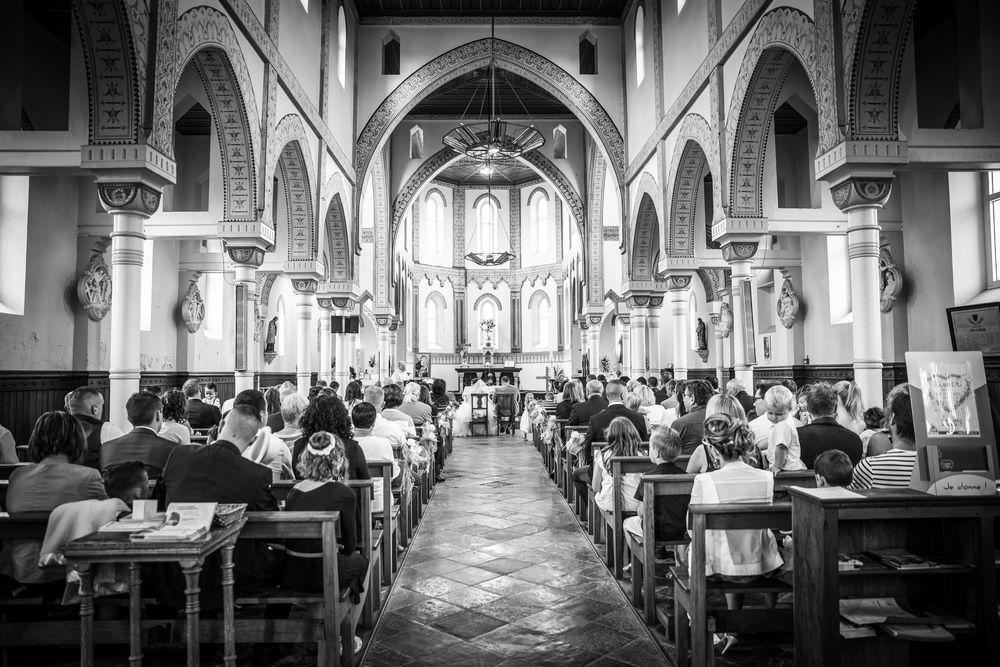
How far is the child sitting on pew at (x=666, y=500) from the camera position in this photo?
428cm

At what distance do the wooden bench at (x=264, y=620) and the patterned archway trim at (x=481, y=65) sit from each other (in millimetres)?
14370

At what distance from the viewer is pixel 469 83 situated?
19469 mm

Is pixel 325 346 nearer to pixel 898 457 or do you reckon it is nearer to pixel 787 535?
pixel 787 535

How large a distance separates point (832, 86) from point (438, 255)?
25200 mm

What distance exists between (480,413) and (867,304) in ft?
38.8

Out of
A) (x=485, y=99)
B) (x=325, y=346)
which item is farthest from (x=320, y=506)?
(x=485, y=99)

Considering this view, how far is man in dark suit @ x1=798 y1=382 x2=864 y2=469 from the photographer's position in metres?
4.81

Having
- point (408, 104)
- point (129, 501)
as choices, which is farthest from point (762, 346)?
point (129, 501)

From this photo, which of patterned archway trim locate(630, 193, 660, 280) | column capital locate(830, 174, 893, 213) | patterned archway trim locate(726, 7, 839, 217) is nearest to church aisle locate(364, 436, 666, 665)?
column capital locate(830, 174, 893, 213)

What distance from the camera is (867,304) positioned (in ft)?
22.3

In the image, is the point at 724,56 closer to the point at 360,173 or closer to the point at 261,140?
the point at 261,140

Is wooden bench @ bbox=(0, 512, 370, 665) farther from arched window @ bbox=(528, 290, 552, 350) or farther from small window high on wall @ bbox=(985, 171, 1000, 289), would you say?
arched window @ bbox=(528, 290, 552, 350)

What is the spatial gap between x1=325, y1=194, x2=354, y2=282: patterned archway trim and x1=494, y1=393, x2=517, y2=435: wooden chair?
16.7 feet

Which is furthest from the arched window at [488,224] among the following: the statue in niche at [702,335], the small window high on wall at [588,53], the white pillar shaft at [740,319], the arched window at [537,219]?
the white pillar shaft at [740,319]
